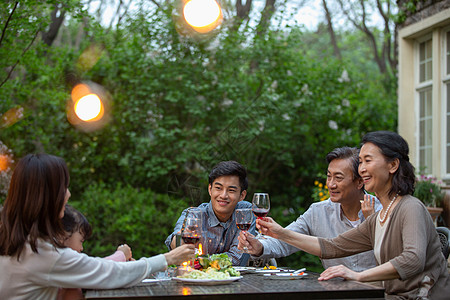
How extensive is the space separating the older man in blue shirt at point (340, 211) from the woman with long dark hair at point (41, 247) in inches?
51.2

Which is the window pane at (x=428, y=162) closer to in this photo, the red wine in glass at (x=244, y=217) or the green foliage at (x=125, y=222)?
the green foliage at (x=125, y=222)

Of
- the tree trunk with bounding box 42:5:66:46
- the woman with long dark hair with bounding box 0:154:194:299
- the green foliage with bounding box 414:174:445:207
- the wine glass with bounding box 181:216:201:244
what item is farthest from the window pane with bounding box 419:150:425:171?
the tree trunk with bounding box 42:5:66:46

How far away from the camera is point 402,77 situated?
7527 millimetres

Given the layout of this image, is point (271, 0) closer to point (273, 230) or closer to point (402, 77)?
point (402, 77)

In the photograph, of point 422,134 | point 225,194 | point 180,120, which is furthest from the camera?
point 180,120

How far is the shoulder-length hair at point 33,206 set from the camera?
2357 mm

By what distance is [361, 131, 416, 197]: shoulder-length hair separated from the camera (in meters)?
2.88

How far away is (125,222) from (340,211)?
15.3 feet

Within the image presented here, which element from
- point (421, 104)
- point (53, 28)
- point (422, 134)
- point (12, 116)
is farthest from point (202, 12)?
point (53, 28)

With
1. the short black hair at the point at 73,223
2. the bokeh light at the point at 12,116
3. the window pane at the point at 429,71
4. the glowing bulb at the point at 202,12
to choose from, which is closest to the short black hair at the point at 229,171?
the short black hair at the point at 73,223

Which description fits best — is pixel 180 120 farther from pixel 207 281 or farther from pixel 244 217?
pixel 207 281

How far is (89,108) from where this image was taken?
28.7 feet

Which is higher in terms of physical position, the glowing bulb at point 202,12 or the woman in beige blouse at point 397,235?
the glowing bulb at point 202,12

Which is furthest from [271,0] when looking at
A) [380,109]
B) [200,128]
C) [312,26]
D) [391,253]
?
[391,253]
